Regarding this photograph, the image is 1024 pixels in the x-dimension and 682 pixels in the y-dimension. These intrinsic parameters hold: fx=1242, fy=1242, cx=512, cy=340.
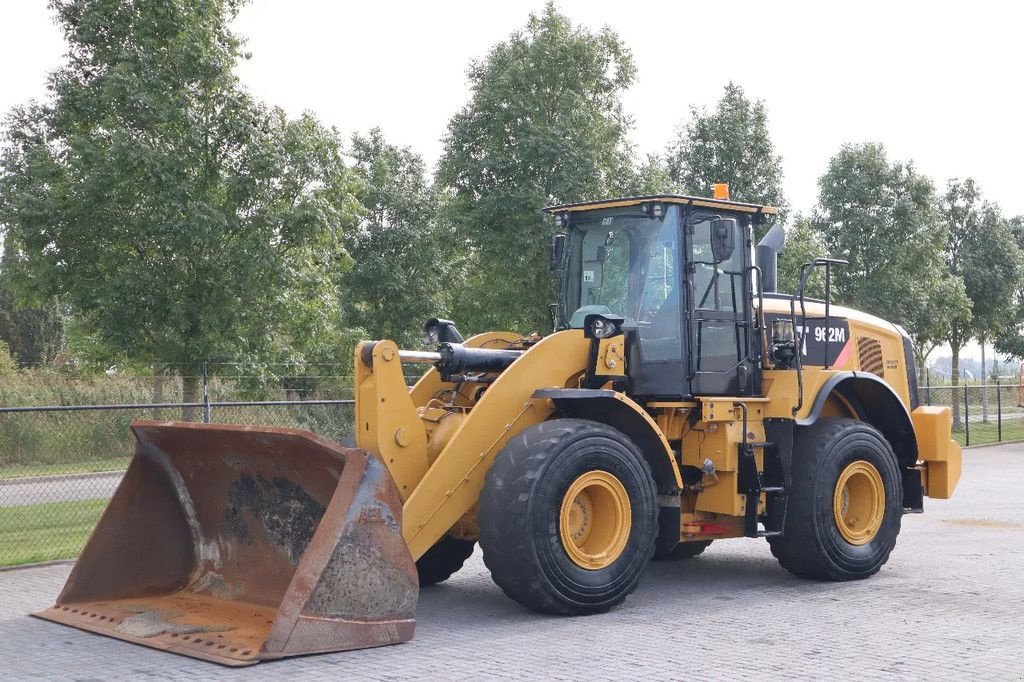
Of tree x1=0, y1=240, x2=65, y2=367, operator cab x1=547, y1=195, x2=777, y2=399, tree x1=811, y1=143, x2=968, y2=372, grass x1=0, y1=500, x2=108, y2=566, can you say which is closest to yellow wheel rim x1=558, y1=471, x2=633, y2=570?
operator cab x1=547, y1=195, x2=777, y2=399

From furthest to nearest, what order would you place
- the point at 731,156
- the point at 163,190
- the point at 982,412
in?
1. the point at 982,412
2. the point at 731,156
3. the point at 163,190

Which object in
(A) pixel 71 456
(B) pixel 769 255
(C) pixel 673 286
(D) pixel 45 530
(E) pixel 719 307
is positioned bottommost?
(D) pixel 45 530

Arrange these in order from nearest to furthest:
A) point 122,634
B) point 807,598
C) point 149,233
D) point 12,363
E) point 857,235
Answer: point 122,634
point 807,598
point 149,233
point 857,235
point 12,363

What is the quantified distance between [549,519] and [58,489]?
33.2 ft

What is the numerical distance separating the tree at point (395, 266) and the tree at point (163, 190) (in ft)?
63.3

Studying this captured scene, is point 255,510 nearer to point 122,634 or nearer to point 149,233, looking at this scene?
point 122,634

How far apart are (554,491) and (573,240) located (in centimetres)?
289

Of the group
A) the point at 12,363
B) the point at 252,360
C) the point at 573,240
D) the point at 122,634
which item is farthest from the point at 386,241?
the point at 122,634

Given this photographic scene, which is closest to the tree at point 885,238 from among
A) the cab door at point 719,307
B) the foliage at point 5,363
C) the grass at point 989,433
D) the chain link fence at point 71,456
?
the grass at point 989,433

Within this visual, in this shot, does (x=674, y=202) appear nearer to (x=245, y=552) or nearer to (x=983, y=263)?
(x=245, y=552)

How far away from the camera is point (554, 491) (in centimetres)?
823

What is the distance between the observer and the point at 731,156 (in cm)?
3278

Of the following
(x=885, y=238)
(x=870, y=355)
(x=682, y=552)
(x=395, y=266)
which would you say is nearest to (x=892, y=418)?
(x=870, y=355)

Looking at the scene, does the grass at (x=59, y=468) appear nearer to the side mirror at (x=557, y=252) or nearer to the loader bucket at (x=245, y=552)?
the loader bucket at (x=245, y=552)
